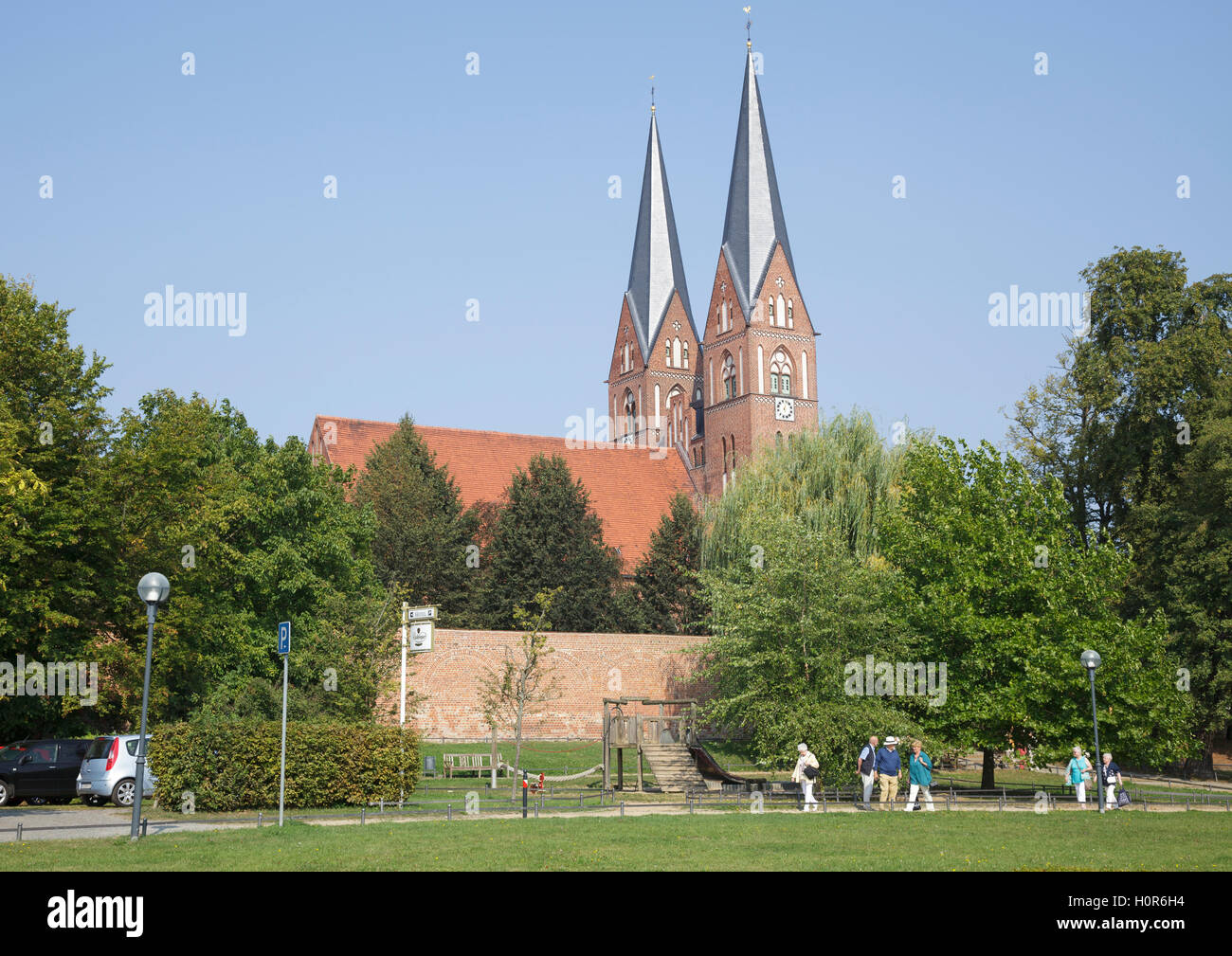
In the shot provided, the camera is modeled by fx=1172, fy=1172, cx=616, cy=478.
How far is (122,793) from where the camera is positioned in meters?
22.9

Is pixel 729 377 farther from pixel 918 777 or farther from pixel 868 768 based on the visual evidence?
pixel 918 777

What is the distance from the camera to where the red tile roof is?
6025cm

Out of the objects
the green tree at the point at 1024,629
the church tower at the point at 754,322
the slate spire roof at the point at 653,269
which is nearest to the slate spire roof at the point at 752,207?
the church tower at the point at 754,322

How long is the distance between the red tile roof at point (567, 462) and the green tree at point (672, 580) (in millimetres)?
7412

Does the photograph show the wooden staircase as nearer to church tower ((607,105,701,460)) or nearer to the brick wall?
the brick wall

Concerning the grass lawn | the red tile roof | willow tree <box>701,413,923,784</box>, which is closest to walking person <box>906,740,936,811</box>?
the grass lawn

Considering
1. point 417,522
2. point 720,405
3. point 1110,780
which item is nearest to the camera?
point 1110,780

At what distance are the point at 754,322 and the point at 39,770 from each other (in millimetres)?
49657

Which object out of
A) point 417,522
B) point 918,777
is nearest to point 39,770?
point 918,777

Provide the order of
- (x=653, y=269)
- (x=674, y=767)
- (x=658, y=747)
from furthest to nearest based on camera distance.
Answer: (x=653, y=269), (x=658, y=747), (x=674, y=767)

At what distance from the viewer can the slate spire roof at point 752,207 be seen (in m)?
64.9
